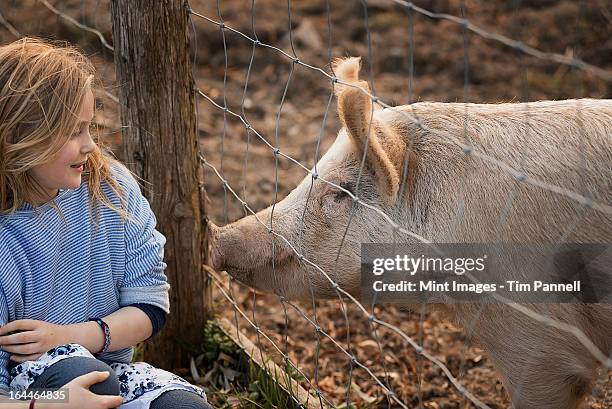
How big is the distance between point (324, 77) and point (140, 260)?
4.22m

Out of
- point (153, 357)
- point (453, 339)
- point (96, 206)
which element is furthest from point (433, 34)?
point (96, 206)

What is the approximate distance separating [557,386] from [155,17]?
182 cm

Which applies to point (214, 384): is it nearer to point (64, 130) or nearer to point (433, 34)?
point (64, 130)

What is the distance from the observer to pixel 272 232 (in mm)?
3039

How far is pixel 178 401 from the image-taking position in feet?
8.55

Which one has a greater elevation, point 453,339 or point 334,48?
point 334,48

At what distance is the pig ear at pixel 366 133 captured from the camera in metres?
2.73

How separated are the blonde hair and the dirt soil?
5.08 ft

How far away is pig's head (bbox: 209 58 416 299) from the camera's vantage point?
9.64 ft

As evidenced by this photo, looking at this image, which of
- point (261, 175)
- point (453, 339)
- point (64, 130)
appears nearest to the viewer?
point (64, 130)

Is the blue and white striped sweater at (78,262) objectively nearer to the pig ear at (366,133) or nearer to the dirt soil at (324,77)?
the pig ear at (366,133)

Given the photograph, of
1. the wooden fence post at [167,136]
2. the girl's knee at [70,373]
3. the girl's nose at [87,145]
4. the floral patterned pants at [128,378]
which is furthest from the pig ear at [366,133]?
the girl's knee at [70,373]

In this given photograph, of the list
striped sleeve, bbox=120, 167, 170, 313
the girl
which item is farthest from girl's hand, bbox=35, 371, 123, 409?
striped sleeve, bbox=120, 167, 170, 313

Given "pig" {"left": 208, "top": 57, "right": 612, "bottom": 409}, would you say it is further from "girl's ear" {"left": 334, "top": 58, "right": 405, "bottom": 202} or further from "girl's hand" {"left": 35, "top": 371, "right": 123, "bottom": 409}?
"girl's hand" {"left": 35, "top": 371, "right": 123, "bottom": 409}
